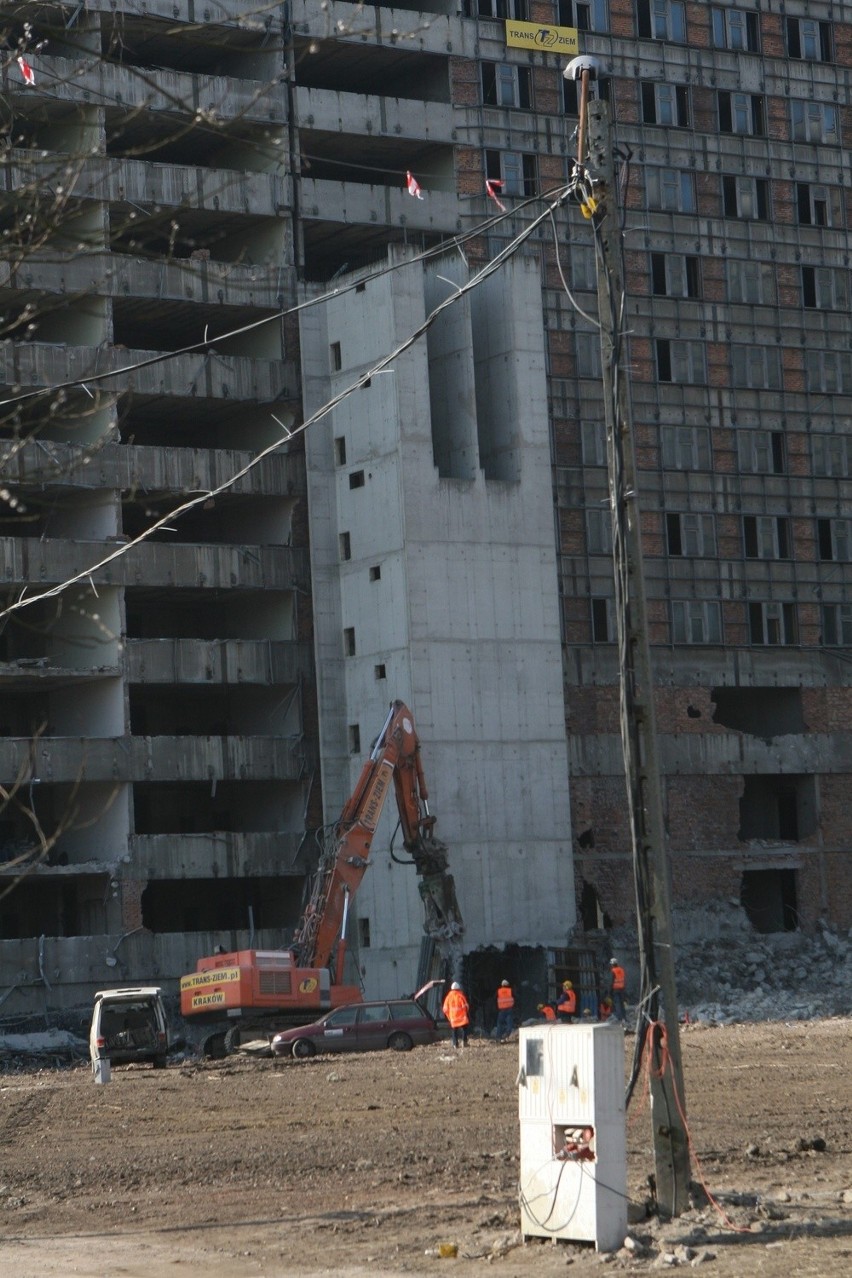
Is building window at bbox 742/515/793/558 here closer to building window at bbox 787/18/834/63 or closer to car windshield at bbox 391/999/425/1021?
building window at bbox 787/18/834/63

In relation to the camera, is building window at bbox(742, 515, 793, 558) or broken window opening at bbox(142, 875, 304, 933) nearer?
broken window opening at bbox(142, 875, 304, 933)

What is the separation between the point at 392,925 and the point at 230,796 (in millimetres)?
9058

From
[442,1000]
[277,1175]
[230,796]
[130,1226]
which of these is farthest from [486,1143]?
[230,796]

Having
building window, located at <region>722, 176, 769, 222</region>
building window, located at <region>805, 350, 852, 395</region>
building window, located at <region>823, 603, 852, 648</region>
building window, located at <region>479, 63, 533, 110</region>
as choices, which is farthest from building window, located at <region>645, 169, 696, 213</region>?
building window, located at <region>823, 603, 852, 648</region>

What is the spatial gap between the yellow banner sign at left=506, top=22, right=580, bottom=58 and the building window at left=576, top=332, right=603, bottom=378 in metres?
9.32

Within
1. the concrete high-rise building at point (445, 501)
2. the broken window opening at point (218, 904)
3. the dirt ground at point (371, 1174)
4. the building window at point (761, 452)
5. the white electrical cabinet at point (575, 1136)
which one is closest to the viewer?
the white electrical cabinet at point (575, 1136)

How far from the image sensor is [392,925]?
54.4m

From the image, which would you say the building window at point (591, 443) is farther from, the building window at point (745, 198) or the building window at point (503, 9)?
the building window at point (503, 9)

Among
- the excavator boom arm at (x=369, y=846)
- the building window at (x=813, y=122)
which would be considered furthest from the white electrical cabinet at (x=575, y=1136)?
the building window at (x=813, y=122)

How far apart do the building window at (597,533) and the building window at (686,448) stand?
119 inches

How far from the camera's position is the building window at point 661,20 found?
6581cm

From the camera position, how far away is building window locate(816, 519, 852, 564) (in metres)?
65.1

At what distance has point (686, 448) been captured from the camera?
63375 millimetres

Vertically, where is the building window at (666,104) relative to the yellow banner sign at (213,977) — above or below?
above
